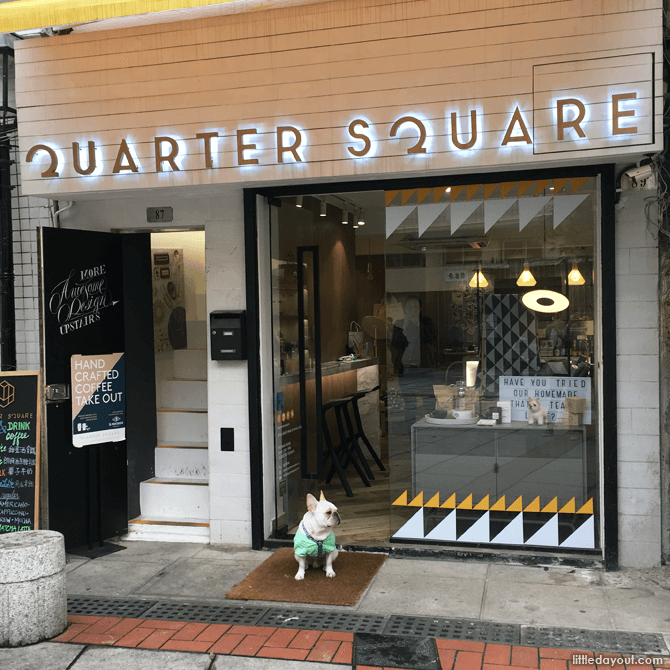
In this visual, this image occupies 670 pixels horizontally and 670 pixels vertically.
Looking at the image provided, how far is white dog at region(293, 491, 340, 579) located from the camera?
4.74 m

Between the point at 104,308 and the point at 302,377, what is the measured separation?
1766mm

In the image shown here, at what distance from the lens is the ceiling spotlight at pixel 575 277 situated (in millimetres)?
5086

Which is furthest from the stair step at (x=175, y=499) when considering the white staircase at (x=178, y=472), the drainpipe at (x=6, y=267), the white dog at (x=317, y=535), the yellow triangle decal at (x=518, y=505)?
the yellow triangle decal at (x=518, y=505)

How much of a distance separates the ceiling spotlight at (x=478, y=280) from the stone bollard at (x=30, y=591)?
130 inches

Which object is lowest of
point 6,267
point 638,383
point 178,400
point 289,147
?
point 178,400

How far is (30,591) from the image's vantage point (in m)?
4.03

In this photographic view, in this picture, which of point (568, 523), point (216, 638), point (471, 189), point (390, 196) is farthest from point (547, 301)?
point (216, 638)

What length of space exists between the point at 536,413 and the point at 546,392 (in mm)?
173

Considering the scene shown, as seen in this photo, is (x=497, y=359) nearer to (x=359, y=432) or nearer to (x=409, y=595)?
(x=409, y=595)

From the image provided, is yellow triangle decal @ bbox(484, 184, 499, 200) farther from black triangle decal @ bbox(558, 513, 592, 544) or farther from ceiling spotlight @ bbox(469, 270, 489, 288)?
black triangle decal @ bbox(558, 513, 592, 544)

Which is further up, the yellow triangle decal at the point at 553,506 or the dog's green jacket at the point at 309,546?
the yellow triangle decal at the point at 553,506

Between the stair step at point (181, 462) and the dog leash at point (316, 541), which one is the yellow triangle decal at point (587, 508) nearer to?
the dog leash at point (316, 541)

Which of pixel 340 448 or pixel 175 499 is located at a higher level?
pixel 340 448

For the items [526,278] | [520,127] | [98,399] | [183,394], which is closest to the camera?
[520,127]
